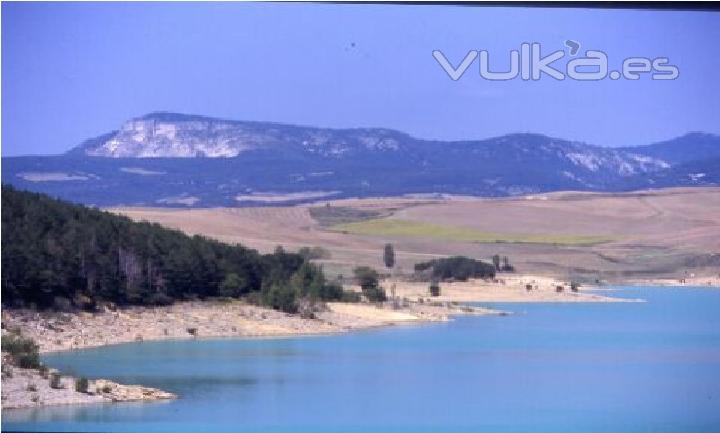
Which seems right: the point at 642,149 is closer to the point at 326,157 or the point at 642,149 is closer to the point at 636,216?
the point at 636,216

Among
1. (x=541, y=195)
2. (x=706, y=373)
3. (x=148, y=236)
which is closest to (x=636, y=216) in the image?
(x=541, y=195)

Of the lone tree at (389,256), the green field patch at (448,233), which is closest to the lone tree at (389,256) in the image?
the lone tree at (389,256)

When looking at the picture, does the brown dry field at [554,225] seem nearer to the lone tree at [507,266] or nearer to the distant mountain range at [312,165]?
the lone tree at [507,266]

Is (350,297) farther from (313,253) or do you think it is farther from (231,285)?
(231,285)

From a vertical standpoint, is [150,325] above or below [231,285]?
below

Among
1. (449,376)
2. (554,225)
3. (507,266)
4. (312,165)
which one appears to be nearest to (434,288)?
(507,266)
